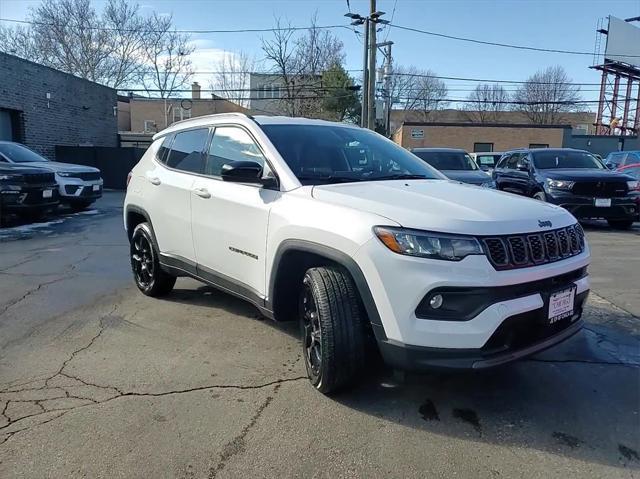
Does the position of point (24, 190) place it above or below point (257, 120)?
below

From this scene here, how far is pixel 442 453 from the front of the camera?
269 cm

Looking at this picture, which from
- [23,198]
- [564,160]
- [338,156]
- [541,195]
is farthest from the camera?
[564,160]

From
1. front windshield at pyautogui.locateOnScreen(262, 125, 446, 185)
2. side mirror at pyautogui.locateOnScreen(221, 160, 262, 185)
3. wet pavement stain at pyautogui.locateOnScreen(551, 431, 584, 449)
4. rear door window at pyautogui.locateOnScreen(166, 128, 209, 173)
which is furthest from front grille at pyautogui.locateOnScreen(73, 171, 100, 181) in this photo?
wet pavement stain at pyautogui.locateOnScreen(551, 431, 584, 449)

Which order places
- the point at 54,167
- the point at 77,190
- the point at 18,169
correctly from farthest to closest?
1. the point at 77,190
2. the point at 54,167
3. the point at 18,169

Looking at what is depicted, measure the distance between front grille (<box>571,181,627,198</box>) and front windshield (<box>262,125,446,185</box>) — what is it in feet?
24.3

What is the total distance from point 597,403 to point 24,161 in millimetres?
12594

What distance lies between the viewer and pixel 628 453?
2.70m

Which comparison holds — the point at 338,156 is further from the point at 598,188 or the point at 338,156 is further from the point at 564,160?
the point at 564,160

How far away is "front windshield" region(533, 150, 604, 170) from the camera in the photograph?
38.1ft

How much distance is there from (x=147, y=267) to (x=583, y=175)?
29.8 ft

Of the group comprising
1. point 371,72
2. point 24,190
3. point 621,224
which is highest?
point 371,72

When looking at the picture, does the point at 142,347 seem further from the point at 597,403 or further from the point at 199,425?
the point at 597,403

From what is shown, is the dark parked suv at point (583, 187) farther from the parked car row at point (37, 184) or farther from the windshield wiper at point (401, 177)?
the parked car row at point (37, 184)

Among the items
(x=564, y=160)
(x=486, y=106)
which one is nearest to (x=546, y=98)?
(x=486, y=106)
